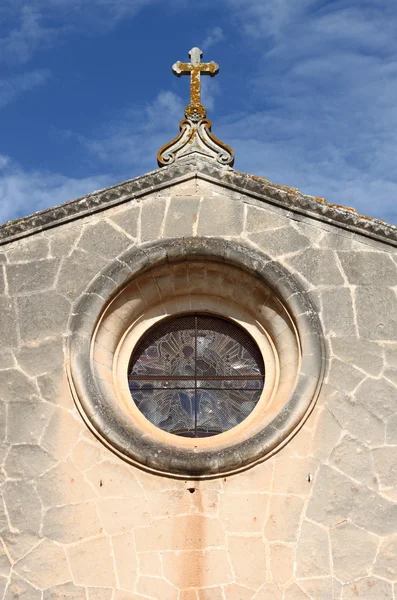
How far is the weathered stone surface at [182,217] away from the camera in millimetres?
10156

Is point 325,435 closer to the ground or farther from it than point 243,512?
farther from it

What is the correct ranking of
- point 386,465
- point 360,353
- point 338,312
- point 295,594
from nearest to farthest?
point 295,594, point 386,465, point 360,353, point 338,312

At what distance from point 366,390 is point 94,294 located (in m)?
2.74

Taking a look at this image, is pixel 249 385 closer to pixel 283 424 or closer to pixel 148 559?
pixel 283 424

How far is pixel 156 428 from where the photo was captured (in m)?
9.66

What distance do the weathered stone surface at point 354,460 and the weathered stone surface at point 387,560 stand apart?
517mm

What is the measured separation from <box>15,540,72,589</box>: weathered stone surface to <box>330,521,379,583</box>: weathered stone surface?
2308 mm

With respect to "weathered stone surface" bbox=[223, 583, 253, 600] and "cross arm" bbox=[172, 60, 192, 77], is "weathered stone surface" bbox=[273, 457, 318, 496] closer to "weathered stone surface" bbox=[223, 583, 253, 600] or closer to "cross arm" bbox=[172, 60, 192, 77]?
"weathered stone surface" bbox=[223, 583, 253, 600]

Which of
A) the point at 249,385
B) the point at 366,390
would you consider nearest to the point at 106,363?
the point at 249,385

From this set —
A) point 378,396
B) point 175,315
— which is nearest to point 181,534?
point 378,396

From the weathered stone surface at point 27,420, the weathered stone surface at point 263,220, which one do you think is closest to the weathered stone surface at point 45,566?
the weathered stone surface at point 27,420

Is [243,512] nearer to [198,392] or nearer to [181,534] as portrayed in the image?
[181,534]

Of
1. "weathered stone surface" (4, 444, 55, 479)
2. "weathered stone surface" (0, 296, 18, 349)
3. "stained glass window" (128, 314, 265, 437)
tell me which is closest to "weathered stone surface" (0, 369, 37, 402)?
"weathered stone surface" (0, 296, 18, 349)

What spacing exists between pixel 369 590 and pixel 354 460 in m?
1.13
